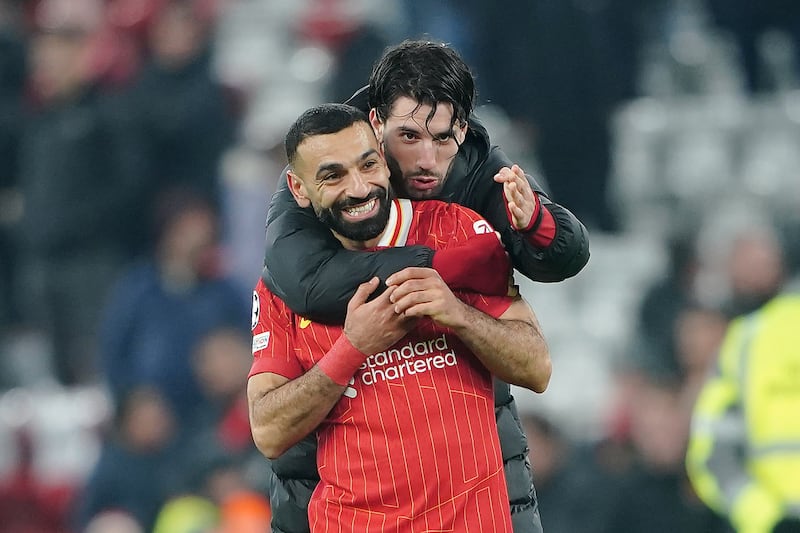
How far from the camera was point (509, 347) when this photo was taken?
3.27 m

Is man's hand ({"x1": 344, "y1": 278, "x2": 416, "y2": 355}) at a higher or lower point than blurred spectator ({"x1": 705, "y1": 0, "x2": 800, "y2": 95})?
lower

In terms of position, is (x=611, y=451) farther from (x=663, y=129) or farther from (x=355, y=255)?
(x=355, y=255)

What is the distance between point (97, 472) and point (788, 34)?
412 centimetres

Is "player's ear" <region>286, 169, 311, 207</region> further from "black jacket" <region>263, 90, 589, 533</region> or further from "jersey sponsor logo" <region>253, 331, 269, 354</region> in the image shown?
"jersey sponsor logo" <region>253, 331, 269, 354</region>

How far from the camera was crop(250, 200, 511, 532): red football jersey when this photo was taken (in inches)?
126

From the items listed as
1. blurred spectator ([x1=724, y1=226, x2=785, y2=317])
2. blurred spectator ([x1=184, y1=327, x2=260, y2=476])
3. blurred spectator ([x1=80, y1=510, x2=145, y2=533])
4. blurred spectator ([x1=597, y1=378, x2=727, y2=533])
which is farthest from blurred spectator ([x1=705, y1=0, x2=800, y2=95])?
blurred spectator ([x1=80, y1=510, x2=145, y2=533])

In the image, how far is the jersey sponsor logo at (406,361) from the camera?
10.7 ft

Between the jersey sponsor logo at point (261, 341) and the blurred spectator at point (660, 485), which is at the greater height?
the jersey sponsor logo at point (261, 341)

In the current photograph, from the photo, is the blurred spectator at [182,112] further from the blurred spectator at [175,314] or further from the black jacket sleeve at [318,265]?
the black jacket sleeve at [318,265]

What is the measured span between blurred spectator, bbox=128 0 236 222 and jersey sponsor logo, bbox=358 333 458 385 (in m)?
4.80

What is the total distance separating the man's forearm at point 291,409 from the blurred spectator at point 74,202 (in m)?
4.80

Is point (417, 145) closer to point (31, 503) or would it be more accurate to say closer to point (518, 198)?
point (518, 198)

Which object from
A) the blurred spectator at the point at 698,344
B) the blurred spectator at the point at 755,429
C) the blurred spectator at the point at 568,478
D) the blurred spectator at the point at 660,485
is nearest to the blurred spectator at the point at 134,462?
the blurred spectator at the point at 568,478

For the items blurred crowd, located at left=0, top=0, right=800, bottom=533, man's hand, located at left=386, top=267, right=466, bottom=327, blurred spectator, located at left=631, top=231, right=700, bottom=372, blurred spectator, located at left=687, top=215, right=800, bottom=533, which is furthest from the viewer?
blurred spectator, located at left=631, top=231, right=700, bottom=372
